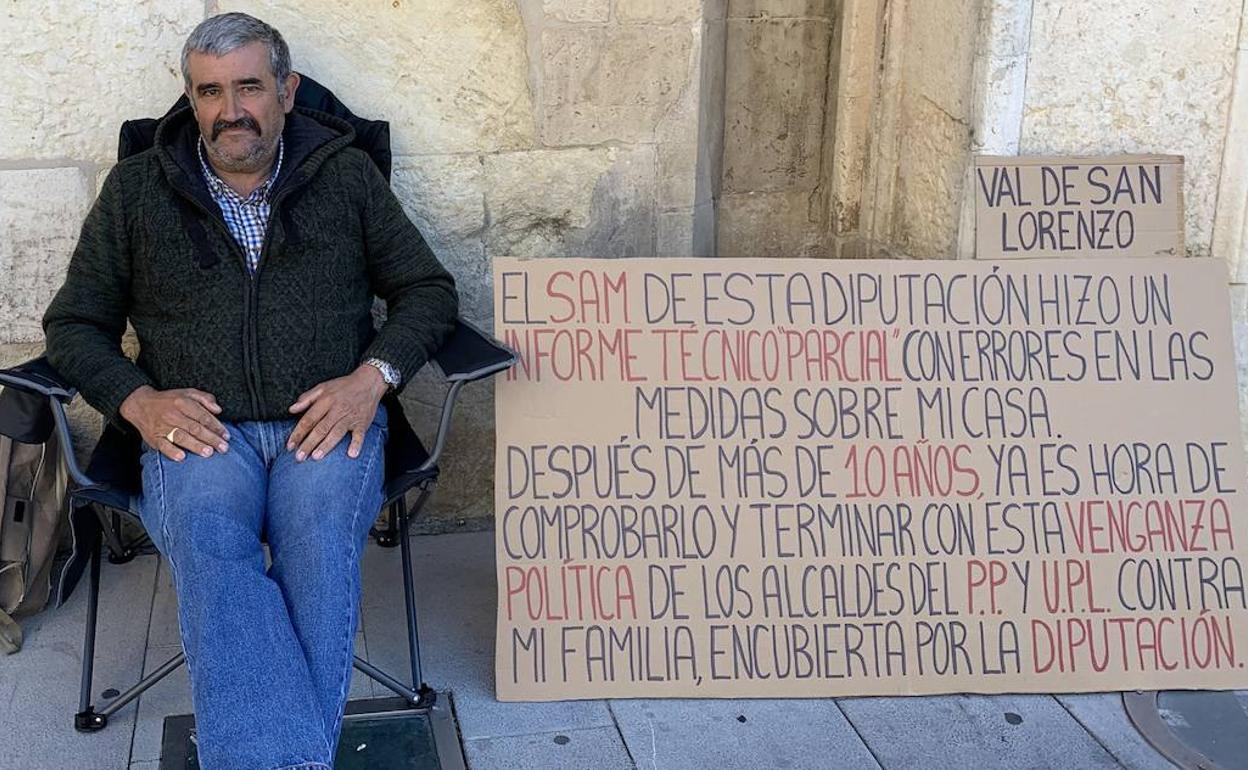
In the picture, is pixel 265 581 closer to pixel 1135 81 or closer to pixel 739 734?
pixel 739 734

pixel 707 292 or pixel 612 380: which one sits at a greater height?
pixel 707 292

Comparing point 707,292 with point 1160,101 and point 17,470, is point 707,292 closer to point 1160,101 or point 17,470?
point 1160,101

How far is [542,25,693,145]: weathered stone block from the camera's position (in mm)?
3500

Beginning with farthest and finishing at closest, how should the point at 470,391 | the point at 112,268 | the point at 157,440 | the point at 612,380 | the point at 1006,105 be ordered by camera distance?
the point at 470,391, the point at 1006,105, the point at 612,380, the point at 112,268, the point at 157,440

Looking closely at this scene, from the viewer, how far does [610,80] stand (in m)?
3.54

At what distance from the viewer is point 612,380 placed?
9.96 feet

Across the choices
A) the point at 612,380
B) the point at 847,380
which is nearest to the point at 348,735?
the point at 612,380

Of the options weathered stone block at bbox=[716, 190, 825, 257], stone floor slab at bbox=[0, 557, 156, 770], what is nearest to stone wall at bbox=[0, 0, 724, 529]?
weathered stone block at bbox=[716, 190, 825, 257]

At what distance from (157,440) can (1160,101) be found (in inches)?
98.4

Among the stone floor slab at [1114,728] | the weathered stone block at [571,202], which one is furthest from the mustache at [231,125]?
the stone floor slab at [1114,728]

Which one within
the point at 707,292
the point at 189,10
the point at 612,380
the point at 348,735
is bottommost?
the point at 348,735

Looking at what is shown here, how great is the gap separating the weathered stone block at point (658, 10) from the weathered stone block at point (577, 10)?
3 centimetres

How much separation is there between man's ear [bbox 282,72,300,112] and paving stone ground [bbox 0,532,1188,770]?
1247mm

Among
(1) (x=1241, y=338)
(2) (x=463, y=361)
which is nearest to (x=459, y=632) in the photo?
(2) (x=463, y=361)
